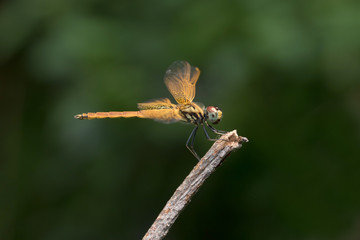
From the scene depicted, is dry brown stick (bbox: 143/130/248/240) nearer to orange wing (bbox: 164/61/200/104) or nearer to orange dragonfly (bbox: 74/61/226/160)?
orange dragonfly (bbox: 74/61/226/160)

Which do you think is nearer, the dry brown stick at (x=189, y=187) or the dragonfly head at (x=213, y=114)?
the dry brown stick at (x=189, y=187)

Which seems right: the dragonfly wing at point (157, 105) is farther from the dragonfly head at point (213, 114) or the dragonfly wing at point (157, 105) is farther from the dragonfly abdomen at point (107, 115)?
the dragonfly head at point (213, 114)

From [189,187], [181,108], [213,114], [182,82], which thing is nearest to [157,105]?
[181,108]

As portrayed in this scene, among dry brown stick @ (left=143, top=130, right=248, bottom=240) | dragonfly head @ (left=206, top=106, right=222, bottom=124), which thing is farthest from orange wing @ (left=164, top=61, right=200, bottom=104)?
dry brown stick @ (left=143, top=130, right=248, bottom=240)

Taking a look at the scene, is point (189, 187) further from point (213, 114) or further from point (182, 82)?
point (182, 82)

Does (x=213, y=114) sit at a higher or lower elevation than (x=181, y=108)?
lower

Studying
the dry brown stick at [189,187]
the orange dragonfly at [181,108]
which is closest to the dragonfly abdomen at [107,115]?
the orange dragonfly at [181,108]

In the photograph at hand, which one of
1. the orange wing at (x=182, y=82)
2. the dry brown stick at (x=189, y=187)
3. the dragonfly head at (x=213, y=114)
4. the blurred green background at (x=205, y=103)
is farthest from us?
the orange wing at (x=182, y=82)
